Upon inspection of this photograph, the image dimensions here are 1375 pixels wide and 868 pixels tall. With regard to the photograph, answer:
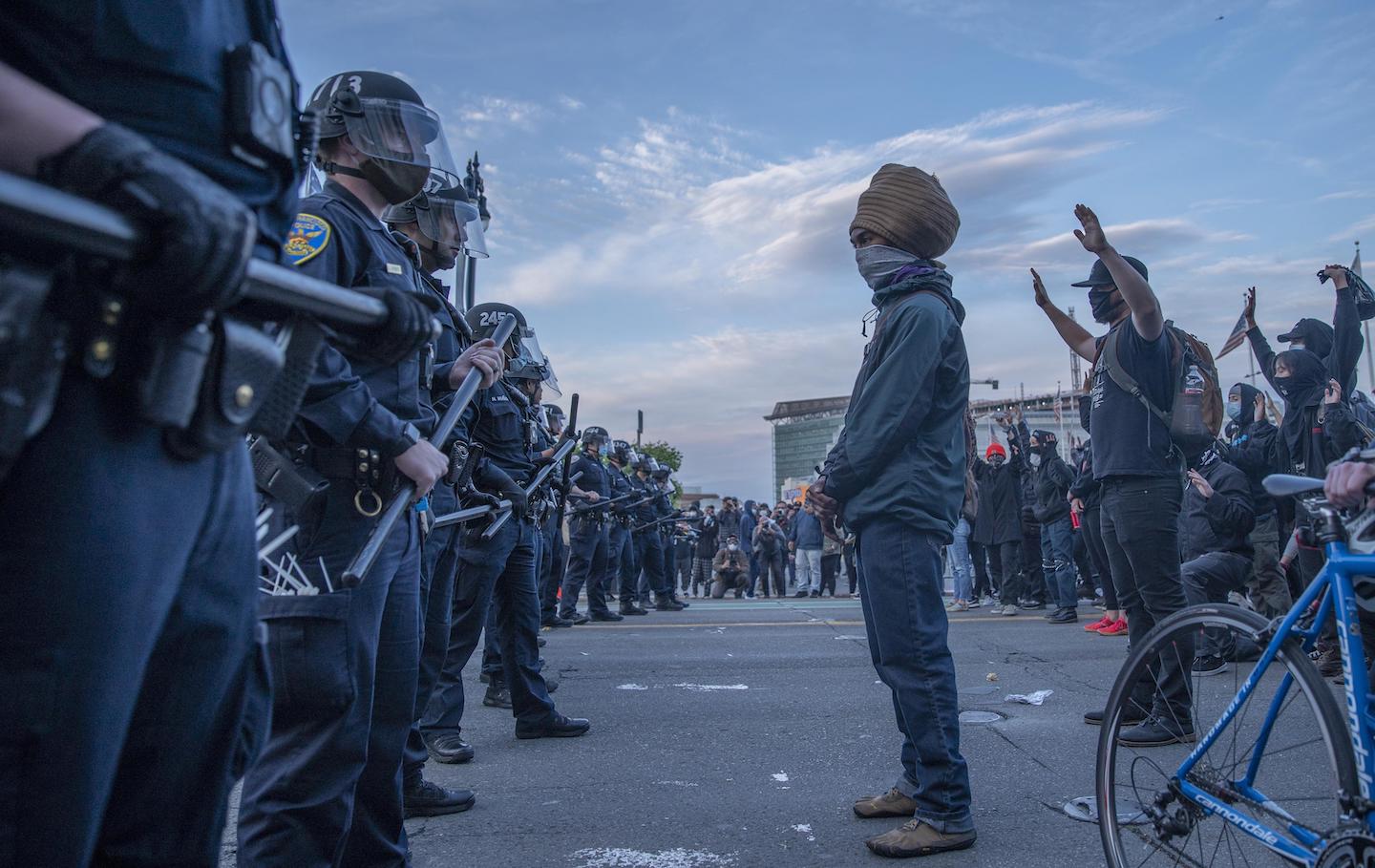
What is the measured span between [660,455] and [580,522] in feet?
255

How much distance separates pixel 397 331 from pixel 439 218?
8.60ft

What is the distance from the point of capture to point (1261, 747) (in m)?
2.43

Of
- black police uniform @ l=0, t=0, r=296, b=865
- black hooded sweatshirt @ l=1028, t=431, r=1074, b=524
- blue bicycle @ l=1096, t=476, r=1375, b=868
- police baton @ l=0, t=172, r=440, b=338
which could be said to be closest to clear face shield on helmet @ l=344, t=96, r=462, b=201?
black police uniform @ l=0, t=0, r=296, b=865

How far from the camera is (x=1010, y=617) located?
458 inches

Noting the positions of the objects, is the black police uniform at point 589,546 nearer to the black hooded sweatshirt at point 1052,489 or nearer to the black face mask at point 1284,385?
the black hooded sweatshirt at point 1052,489

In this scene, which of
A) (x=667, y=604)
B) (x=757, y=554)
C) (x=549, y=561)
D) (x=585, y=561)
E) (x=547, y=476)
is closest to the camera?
(x=547, y=476)

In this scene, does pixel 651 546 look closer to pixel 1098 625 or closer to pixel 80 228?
pixel 1098 625

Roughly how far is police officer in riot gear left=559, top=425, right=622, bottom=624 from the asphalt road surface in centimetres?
299

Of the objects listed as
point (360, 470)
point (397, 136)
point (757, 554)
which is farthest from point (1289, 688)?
point (757, 554)

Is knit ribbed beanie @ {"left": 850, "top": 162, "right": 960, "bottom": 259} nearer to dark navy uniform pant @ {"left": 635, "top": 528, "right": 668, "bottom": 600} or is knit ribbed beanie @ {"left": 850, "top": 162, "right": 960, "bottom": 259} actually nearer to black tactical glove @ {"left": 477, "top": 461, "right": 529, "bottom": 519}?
black tactical glove @ {"left": 477, "top": 461, "right": 529, "bottom": 519}

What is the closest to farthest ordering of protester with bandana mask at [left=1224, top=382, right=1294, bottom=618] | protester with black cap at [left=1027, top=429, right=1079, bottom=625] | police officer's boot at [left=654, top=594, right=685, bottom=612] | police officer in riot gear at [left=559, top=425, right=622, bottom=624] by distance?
protester with bandana mask at [left=1224, top=382, right=1294, bottom=618] < protester with black cap at [left=1027, top=429, right=1079, bottom=625] < police officer in riot gear at [left=559, top=425, right=622, bottom=624] < police officer's boot at [left=654, top=594, right=685, bottom=612]

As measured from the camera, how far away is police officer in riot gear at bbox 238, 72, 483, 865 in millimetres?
2172

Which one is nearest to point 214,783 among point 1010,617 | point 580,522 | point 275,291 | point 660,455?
point 275,291

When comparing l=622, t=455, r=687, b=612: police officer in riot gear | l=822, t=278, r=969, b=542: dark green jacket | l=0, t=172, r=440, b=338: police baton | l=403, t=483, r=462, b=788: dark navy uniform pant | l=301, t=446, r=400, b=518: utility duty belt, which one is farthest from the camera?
l=622, t=455, r=687, b=612: police officer in riot gear
